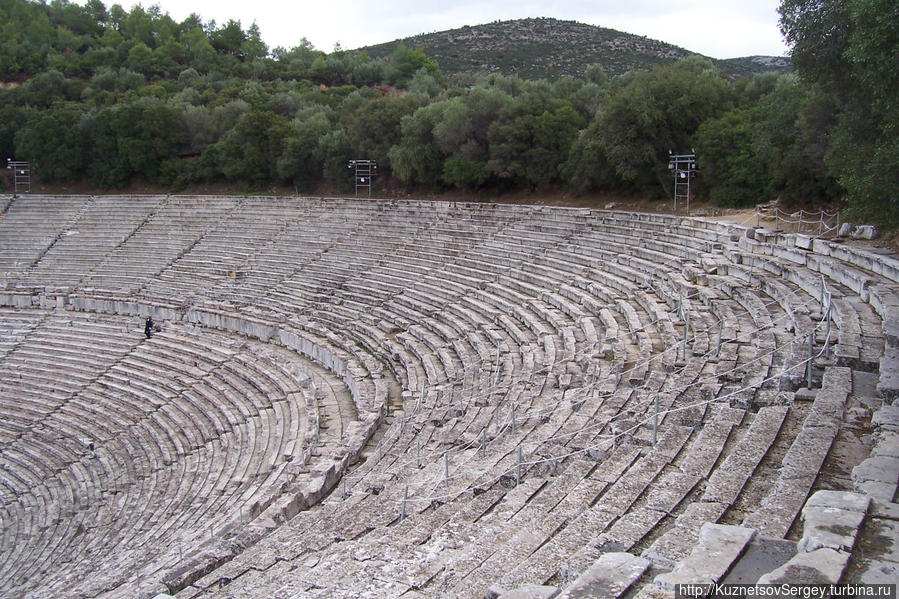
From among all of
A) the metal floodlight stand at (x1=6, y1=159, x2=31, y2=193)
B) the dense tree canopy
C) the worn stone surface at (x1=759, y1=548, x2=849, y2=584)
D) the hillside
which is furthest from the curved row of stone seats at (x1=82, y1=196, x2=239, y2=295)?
the hillside

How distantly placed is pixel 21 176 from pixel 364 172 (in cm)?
2174

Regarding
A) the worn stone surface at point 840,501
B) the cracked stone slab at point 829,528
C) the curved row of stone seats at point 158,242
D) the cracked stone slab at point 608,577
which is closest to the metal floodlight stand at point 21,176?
the curved row of stone seats at point 158,242

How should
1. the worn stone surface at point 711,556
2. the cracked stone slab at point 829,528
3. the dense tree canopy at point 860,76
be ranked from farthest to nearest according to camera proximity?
the dense tree canopy at point 860,76 → the cracked stone slab at point 829,528 → the worn stone surface at point 711,556

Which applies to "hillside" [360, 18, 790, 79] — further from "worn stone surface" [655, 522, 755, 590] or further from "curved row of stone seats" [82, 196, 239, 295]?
"worn stone surface" [655, 522, 755, 590]

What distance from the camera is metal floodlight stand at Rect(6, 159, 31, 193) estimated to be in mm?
39906

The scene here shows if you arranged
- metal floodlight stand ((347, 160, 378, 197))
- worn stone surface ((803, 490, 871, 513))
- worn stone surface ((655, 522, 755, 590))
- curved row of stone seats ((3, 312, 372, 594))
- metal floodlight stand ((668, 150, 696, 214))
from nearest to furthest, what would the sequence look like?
worn stone surface ((655, 522, 755, 590))
worn stone surface ((803, 490, 871, 513))
curved row of stone seats ((3, 312, 372, 594))
metal floodlight stand ((668, 150, 696, 214))
metal floodlight stand ((347, 160, 378, 197))

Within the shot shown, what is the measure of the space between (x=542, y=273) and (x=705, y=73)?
13.3m

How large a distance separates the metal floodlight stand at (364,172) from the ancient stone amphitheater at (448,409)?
481cm

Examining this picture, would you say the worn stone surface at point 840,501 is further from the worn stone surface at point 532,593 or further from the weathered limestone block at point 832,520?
the worn stone surface at point 532,593

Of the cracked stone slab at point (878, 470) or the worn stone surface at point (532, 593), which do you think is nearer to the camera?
the worn stone surface at point (532, 593)

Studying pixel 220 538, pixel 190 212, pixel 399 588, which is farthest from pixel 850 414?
pixel 190 212

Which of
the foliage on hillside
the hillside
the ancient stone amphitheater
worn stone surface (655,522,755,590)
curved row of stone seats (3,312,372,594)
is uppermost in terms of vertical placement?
the hillside

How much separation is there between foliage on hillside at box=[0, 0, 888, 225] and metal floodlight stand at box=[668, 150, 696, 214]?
467mm

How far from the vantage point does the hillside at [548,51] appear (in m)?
69.8
